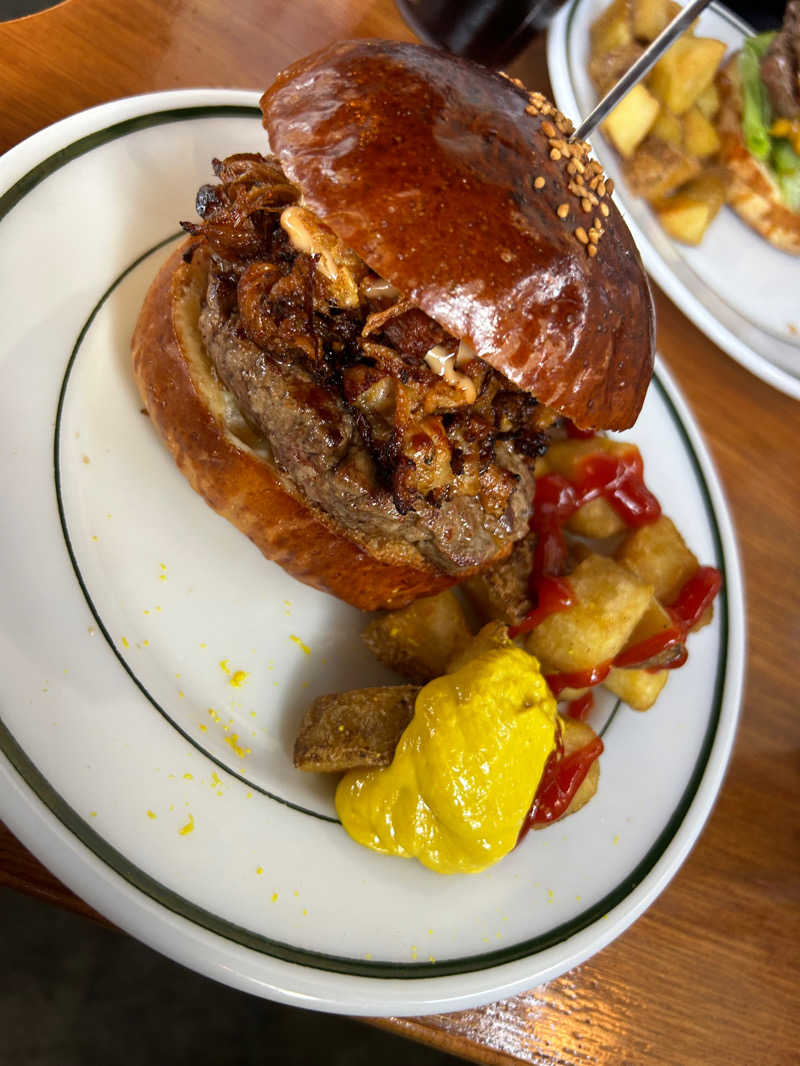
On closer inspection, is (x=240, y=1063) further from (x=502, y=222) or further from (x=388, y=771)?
(x=502, y=222)

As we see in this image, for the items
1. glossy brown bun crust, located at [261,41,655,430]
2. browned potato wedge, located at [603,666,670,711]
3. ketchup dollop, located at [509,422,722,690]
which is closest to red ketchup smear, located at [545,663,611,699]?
ketchup dollop, located at [509,422,722,690]

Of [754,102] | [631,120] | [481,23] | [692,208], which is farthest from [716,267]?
[481,23]

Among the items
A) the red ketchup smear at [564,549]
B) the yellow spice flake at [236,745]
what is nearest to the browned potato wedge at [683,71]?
the red ketchup smear at [564,549]

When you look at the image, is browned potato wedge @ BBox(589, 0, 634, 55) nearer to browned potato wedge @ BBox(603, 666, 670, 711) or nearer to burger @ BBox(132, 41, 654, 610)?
burger @ BBox(132, 41, 654, 610)

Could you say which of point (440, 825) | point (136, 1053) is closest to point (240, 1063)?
point (136, 1053)

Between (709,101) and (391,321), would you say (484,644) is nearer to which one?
(391,321)
